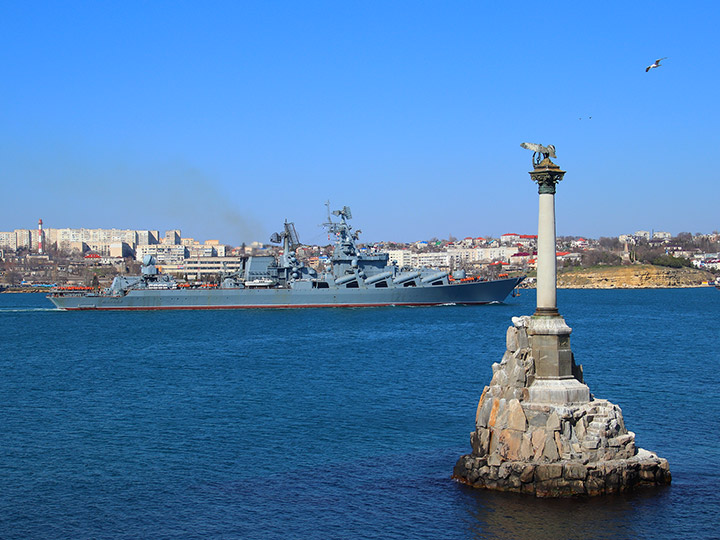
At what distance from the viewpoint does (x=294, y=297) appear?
61.8 metres

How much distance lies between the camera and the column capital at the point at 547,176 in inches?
561

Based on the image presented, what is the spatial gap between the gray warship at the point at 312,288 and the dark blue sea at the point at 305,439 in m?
23.0

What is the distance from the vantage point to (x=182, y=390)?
25016mm

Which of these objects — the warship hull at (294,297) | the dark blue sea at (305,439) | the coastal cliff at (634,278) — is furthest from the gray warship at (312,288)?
the coastal cliff at (634,278)

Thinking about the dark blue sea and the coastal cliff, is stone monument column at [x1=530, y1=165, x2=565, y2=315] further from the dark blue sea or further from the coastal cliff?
the coastal cliff

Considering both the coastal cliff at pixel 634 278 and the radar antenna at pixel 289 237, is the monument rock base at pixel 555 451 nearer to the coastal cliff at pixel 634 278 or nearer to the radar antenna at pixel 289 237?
the radar antenna at pixel 289 237

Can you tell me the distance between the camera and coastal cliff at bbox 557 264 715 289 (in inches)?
4995

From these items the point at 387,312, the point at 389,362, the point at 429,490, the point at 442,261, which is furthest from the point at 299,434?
the point at 442,261

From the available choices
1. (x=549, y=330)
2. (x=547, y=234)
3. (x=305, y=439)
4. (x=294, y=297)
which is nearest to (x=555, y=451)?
(x=549, y=330)

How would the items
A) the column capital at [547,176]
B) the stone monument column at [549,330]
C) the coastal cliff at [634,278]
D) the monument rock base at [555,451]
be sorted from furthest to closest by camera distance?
the coastal cliff at [634,278]
the column capital at [547,176]
the stone monument column at [549,330]
the monument rock base at [555,451]

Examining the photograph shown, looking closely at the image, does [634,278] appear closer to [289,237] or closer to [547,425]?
[289,237]

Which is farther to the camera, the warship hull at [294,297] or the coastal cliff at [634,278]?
the coastal cliff at [634,278]

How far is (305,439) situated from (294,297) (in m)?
44.1

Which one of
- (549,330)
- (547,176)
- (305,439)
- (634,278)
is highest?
(547,176)
